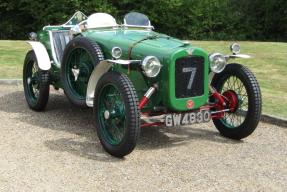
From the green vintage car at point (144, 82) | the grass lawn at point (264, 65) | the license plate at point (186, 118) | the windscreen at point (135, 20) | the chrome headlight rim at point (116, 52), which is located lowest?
the grass lawn at point (264, 65)

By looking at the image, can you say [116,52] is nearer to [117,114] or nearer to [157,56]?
[157,56]

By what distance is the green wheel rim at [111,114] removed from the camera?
20.5ft

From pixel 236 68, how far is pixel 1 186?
3.32 meters

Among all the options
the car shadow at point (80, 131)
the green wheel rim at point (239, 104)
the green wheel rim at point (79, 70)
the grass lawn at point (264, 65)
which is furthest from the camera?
the grass lawn at point (264, 65)

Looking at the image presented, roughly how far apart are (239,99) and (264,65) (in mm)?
5904

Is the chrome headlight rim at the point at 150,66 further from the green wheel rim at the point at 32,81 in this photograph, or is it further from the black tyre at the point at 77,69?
the green wheel rim at the point at 32,81

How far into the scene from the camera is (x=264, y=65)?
41.0 feet

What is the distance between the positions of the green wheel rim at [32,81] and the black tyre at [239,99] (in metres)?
2.92

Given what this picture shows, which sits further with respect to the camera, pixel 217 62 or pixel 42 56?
pixel 42 56

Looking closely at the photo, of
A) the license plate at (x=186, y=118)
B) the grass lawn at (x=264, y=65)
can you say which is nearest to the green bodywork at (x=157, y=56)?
the license plate at (x=186, y=118)

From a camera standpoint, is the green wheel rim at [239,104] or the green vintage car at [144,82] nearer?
the green vintage car at [144,82]

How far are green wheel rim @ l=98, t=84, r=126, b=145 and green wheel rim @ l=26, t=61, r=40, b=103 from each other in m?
2.32

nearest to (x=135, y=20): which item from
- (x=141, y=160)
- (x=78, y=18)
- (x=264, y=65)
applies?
(x=78, y=18)

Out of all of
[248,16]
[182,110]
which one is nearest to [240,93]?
[182,110]
